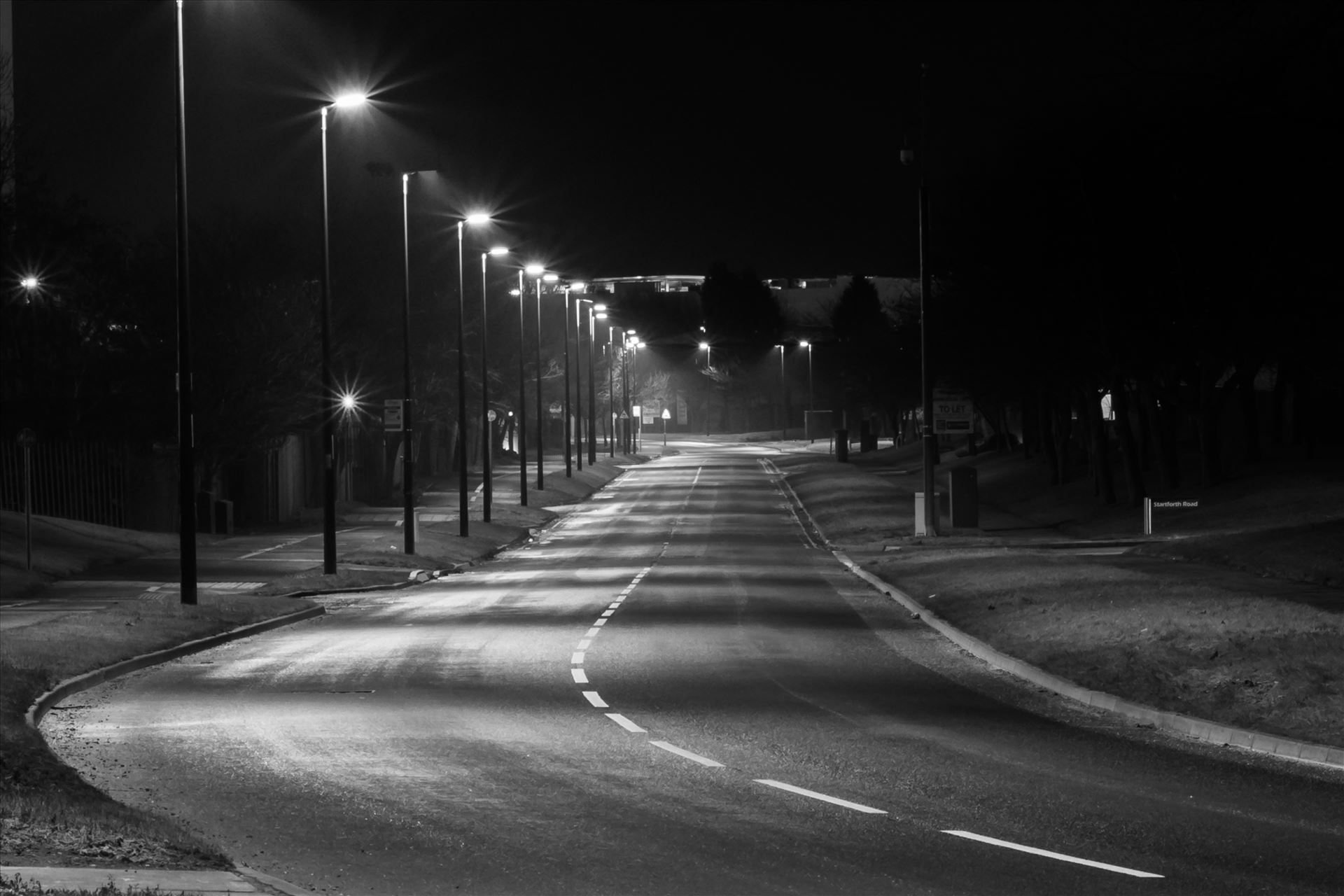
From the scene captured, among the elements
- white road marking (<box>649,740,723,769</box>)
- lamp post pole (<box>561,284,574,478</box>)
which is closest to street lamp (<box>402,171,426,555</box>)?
white road marking (<box>649,740,723,769</box>)

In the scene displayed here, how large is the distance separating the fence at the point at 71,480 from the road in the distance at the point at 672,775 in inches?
921

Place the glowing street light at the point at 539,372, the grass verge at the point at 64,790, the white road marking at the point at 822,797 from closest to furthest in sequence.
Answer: the grass verge at the point at 64,790, the white road marking at the point at 822,797, the glowing street light at the point at 539,372

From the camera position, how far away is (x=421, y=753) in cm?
1302

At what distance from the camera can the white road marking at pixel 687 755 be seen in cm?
1255

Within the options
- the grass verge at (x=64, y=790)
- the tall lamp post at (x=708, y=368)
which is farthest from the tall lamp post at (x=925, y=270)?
the tall lamp post at (x=708, y=368)

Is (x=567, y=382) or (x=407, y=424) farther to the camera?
(x=567, y=382)

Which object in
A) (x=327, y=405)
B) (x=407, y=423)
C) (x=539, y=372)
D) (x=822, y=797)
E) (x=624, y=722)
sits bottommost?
(x=624, y=722)

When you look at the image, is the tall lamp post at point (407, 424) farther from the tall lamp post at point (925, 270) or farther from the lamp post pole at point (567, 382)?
the lamp post pole at point (567, 382)

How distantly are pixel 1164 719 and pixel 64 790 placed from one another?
9044 mm

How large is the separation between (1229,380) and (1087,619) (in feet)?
105

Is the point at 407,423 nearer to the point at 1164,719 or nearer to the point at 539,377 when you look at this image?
the point at 539,377

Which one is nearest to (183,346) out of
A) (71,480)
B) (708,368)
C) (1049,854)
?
(1049,854)

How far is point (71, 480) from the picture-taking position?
4566cm

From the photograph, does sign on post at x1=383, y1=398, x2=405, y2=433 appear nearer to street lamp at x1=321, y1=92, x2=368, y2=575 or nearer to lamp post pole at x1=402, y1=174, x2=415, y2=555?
lamp post pole at x1=402, y1=174, x2=415, y2=555
